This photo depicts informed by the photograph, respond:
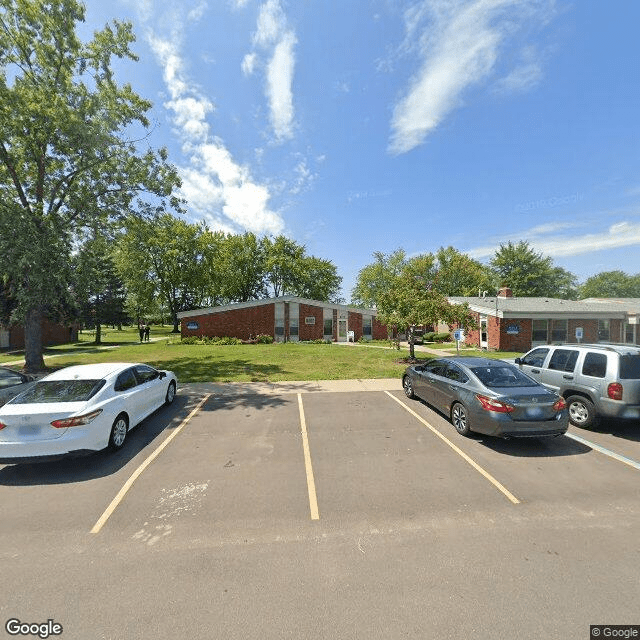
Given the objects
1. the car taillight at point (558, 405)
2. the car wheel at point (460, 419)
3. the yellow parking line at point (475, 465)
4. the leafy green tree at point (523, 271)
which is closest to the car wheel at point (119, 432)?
the yellow parking line at point (475, 465)

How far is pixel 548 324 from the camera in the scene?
80.2 feet

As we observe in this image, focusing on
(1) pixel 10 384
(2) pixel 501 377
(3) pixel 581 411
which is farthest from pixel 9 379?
(3) pixel 581 411

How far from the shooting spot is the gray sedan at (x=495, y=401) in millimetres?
5859

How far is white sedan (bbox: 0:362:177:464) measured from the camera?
5.01 metres

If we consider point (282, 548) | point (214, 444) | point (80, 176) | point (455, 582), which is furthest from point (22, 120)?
point (455, 582)

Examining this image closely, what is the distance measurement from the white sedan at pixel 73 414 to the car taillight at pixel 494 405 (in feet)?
22.8

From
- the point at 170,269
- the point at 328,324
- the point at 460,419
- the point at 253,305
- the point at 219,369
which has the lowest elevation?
the point at 219,369

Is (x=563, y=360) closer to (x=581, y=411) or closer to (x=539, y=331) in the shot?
(x=581, y=411)

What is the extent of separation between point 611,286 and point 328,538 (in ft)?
329

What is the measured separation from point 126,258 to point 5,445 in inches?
1651

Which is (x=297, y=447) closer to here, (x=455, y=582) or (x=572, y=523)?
(x=455, y=582)

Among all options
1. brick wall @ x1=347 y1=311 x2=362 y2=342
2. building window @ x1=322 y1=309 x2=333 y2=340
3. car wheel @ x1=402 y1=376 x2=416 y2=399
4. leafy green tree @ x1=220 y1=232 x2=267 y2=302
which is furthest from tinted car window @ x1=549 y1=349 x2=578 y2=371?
leafy green tree @ x1=220 y1=232 x2=267 y2=302

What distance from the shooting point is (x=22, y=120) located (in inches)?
526

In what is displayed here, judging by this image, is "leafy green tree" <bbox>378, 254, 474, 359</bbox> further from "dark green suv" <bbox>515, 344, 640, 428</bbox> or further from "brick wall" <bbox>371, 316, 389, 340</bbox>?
"brick wall" <bbox>371, 316, 389, 340</bbox>
